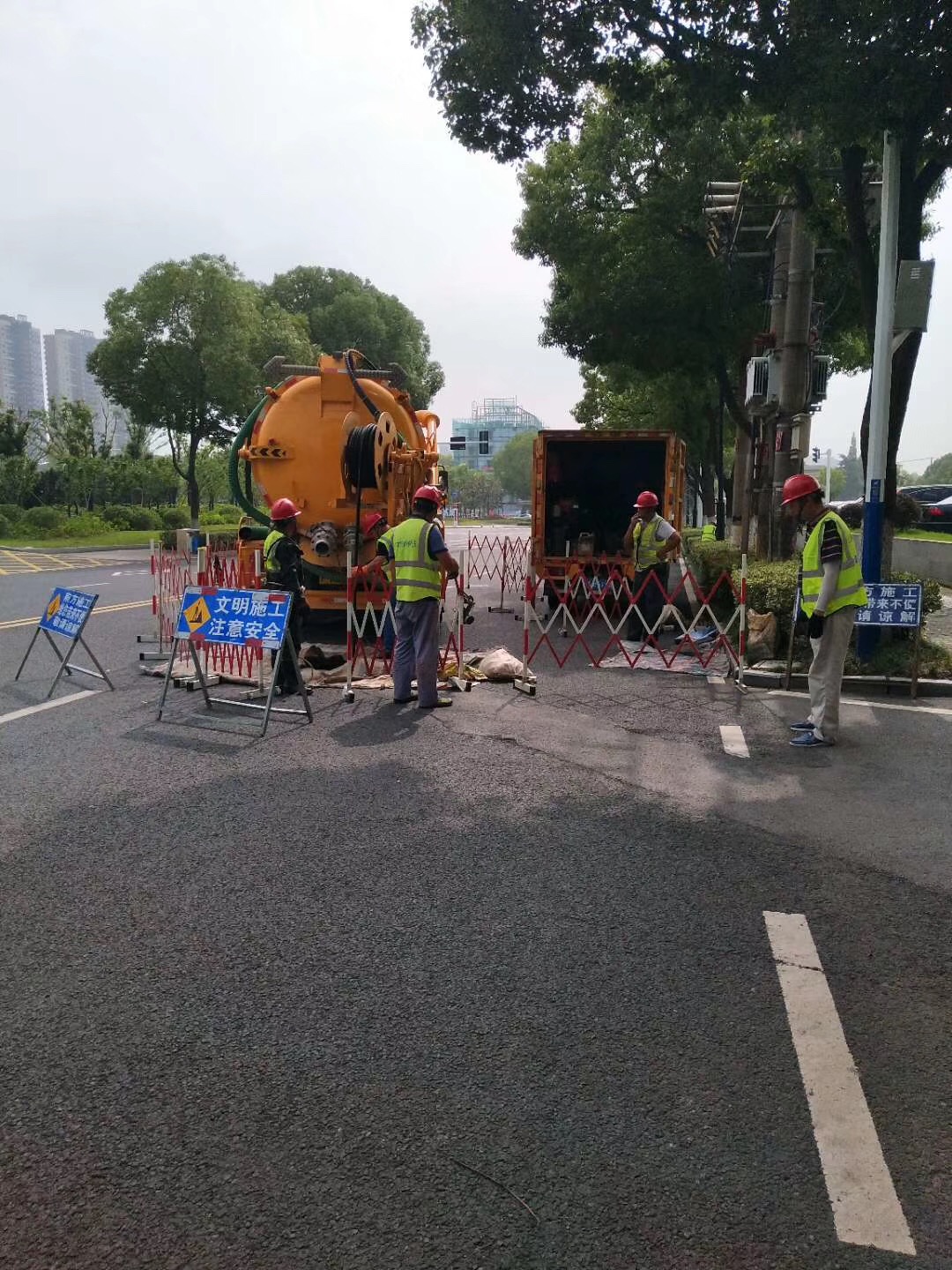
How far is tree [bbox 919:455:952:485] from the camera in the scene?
4544 inches

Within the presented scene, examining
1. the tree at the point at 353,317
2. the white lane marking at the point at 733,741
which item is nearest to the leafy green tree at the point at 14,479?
the tree at the point at 353,317

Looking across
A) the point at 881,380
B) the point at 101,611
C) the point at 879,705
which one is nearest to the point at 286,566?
the point at 879,705

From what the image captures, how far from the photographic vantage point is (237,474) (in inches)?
461

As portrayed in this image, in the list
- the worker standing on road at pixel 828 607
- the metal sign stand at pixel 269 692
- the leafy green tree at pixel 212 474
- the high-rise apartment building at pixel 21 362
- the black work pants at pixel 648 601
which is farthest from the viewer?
the high-rise apartment building at pixel 21 362

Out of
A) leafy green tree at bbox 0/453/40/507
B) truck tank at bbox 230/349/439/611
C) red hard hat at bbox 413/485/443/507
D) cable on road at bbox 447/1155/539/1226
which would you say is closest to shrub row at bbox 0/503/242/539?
leafy green tree at bbox 0/453/40/507

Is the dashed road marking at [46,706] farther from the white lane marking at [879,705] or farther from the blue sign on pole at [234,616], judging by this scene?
the white lane marking at [879,705]

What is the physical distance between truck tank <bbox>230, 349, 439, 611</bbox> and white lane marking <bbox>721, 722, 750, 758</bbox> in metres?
4.89

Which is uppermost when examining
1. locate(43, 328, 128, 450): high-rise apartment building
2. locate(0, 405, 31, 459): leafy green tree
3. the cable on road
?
locate(43, 328, 128, 450): high-rise apartment building

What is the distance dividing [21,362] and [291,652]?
578ft

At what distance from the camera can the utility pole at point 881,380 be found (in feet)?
30.5

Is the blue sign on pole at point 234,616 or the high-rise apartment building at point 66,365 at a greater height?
the high-rise apartment building at point 66,365

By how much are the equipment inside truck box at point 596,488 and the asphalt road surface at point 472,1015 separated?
10.1 meters

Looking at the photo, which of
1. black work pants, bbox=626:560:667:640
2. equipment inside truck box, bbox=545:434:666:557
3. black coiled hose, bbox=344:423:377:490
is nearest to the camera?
black coiled hose, bbox=344:423:377:490

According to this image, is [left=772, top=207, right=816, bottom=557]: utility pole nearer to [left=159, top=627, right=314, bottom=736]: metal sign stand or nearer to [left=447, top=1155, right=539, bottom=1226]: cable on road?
[left=159, top=627, right=314, bottom=736]: metal sign stand
